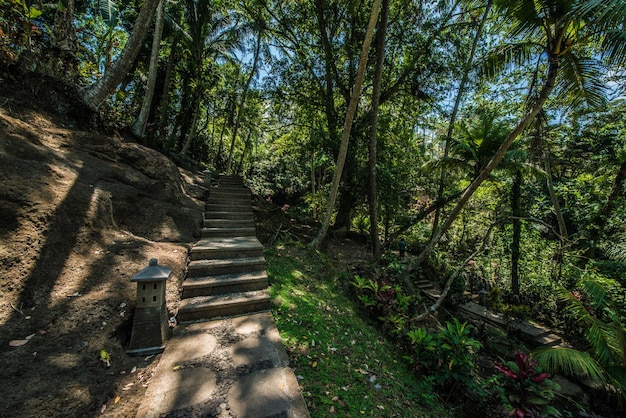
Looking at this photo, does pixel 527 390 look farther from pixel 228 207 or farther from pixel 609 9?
pixel 228 207

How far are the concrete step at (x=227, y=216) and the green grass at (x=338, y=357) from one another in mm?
1983

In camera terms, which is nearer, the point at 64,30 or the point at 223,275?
the point at 223,275

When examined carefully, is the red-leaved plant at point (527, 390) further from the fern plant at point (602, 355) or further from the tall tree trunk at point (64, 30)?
the tall tree trunk at point (64, 30)

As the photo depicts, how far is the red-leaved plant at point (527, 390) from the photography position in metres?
3.18

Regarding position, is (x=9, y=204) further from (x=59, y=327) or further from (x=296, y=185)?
(x=296, y=185)

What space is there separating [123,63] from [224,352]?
257 inches

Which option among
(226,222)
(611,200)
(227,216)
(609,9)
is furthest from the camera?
(611,200)

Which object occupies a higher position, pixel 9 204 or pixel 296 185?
pixel 296 185

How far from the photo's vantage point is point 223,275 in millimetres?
4191

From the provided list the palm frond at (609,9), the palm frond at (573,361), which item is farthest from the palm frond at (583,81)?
the palm frond at (573,361)

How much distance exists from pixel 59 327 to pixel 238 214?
176 inches

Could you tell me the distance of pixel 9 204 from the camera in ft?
9.16

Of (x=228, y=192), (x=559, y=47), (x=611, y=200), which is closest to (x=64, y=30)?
(x=228, y=192)

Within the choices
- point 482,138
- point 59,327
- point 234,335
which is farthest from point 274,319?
point 482,138
